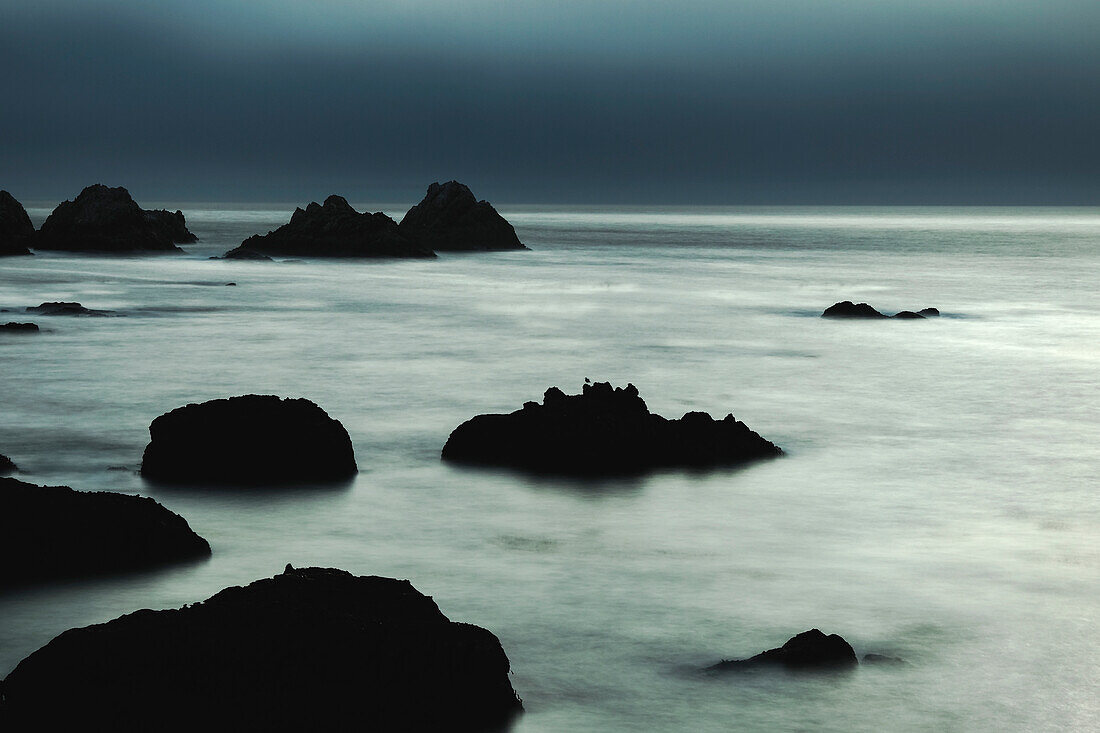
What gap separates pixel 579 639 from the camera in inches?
322

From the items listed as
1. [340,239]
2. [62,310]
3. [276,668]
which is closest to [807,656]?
[276,668]

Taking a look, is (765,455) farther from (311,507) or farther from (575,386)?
(575,386)

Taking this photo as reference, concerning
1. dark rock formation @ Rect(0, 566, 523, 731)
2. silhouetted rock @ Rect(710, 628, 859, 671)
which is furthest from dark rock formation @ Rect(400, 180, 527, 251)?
dark rock formation @ Rect(0, 566, 523, 731)

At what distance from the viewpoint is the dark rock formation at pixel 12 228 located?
231 feet

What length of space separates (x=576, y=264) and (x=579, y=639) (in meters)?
62.2

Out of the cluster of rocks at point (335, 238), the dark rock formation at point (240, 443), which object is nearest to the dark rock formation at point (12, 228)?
the cluster of rocks at point (335, 238)

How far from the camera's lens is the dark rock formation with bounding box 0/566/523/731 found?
5770 millimetres

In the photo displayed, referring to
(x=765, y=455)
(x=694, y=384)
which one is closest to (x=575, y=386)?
(x=694, y=384)

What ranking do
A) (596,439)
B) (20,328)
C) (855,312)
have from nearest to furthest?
(596,439) → (20,328) → (855,312)

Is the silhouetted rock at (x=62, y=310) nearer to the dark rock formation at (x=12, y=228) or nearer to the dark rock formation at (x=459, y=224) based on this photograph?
the dark rock formation at (x=12, y=228)

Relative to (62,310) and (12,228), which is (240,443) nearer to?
(62,310)

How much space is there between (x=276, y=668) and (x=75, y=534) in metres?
3.81

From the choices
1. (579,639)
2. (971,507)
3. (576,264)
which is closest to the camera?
(579,639)

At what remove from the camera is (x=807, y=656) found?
7.53 meters
